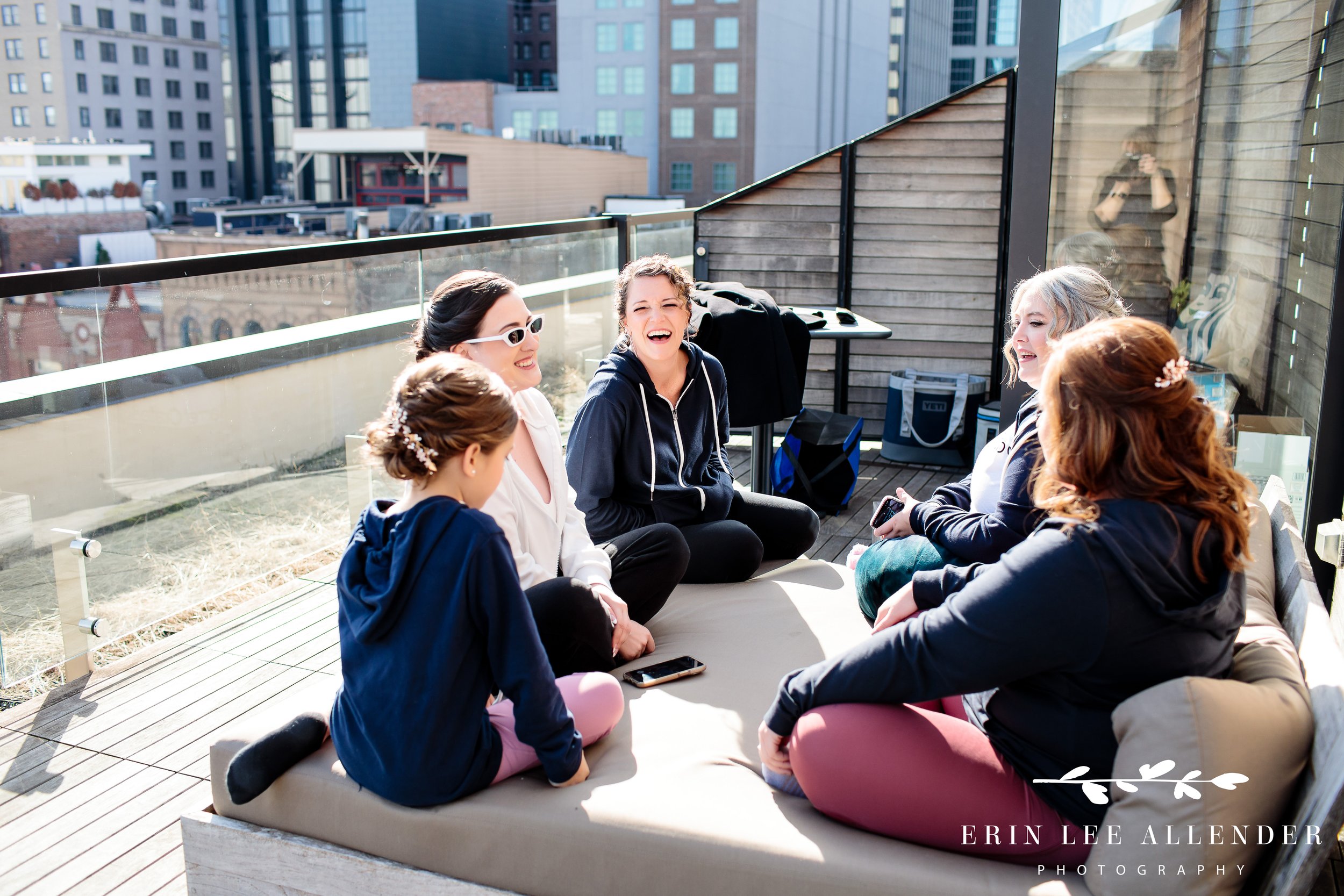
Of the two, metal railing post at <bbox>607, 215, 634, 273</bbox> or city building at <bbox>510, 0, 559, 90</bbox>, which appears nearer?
metal railing post at <bbox>607, 215, 634, 273</bbox>

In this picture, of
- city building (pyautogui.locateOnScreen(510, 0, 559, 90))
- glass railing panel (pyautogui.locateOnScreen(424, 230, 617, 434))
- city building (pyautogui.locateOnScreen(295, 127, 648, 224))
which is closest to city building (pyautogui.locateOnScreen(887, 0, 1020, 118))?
city building (pyautogui.locateOnScreen(295, 127, 648, 224))

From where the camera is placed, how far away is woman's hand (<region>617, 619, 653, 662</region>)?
2453 mm

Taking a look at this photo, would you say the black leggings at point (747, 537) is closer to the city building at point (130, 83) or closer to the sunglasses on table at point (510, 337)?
the sunglasses on table at point (510, 337)

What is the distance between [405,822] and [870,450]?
4983 mm

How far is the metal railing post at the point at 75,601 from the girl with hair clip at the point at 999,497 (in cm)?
237

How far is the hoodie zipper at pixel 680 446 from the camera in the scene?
3227mm

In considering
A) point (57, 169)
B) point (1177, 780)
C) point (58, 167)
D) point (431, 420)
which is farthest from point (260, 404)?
point (58, 167)

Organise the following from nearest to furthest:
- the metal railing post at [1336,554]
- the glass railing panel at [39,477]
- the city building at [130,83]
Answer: the metal railing post at [1336,554], the glass railing panel at [39,477], the city building at [130,83]

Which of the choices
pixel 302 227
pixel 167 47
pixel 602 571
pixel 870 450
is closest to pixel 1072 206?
pixel 870 450

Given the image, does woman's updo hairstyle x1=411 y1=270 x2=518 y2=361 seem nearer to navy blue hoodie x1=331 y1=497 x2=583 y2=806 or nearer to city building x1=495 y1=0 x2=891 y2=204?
navy blue hoodie x1=331 y1=497 x2=583 y2=806

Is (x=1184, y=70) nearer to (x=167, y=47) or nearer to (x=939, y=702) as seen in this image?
(x=939, y=702)

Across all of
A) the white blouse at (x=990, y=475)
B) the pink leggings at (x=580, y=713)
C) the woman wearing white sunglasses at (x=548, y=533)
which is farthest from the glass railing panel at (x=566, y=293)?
the pink leggings at (x=580, y=713)

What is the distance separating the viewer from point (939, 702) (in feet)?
6.68

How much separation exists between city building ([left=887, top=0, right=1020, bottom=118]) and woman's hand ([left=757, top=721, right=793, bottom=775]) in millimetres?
66450
